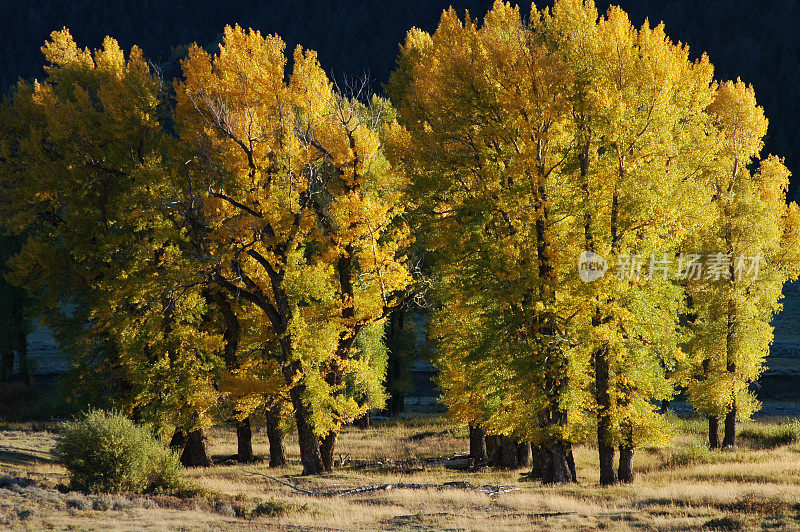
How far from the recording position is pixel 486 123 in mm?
18391

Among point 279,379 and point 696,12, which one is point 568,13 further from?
point 696,12

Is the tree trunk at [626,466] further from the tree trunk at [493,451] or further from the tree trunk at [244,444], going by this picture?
the tree trunk at [244,444]

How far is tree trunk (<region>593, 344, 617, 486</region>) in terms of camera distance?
717 inches

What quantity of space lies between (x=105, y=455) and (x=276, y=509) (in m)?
4.77

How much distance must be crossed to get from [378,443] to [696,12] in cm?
13971

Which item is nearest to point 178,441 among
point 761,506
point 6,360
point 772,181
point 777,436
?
point 761,506

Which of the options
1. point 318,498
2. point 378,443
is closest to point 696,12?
point 378,443

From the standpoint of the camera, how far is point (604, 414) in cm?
1797

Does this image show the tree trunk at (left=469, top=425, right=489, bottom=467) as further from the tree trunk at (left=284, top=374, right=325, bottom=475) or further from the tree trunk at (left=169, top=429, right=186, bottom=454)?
the tree trunk at (left=169, top=429, right=186, bottom=454)

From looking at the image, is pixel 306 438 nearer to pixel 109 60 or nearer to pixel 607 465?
pixel 607 465

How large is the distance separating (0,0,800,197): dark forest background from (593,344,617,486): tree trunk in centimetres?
7546

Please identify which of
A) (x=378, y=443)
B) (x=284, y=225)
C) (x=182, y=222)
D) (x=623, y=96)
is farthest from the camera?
(x=378, y=443)

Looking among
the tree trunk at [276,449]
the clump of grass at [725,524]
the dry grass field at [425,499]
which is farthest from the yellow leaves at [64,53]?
the clump of grass at [725,524]

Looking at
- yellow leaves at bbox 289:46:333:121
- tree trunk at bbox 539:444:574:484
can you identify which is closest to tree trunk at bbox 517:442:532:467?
tree trunk at bbox 539:444:574:484
